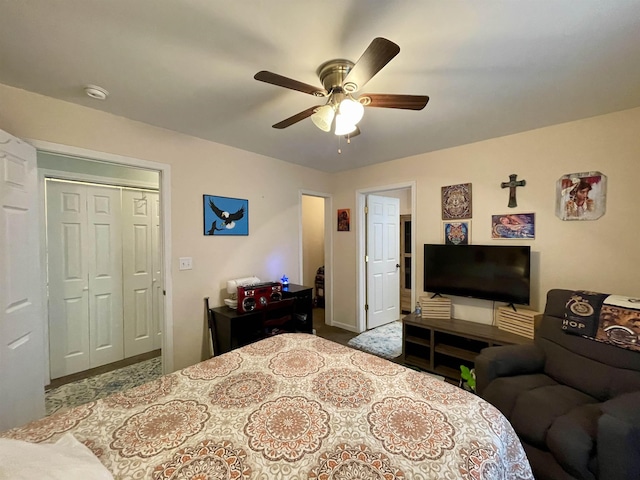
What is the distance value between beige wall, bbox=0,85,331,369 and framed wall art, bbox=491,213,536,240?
2.29 m

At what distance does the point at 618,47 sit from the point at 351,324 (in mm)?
3567

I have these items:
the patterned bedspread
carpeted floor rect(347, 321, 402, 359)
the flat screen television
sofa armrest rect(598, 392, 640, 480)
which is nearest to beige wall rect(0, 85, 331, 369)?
carpeted floor rect(347, 321, 402, 359)

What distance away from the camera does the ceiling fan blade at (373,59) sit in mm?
1050

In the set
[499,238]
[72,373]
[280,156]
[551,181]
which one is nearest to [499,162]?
[551,181]

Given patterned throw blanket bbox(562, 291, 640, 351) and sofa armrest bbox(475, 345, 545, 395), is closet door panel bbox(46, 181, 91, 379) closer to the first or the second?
sofa armrest bbox(475, 345, 545, 395)

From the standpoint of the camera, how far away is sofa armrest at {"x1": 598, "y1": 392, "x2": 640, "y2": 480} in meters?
1.14

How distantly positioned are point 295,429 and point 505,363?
1.65 m

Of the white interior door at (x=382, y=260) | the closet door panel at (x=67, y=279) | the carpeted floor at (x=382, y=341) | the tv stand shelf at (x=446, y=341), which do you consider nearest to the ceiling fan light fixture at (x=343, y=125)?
the tv stand shelf at (x=446, y=341)

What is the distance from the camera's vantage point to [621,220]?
7.00 ft

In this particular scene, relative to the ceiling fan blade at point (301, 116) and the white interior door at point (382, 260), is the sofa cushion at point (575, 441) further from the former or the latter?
the white interior door at point (382, 260)

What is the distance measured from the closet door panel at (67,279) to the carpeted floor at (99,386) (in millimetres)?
300

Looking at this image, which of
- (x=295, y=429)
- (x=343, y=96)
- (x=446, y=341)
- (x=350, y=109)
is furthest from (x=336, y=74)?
(x=446, y=341)

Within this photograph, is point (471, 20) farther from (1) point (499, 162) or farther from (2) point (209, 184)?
(2) point (209, 184)

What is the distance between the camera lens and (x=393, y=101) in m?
1.48
